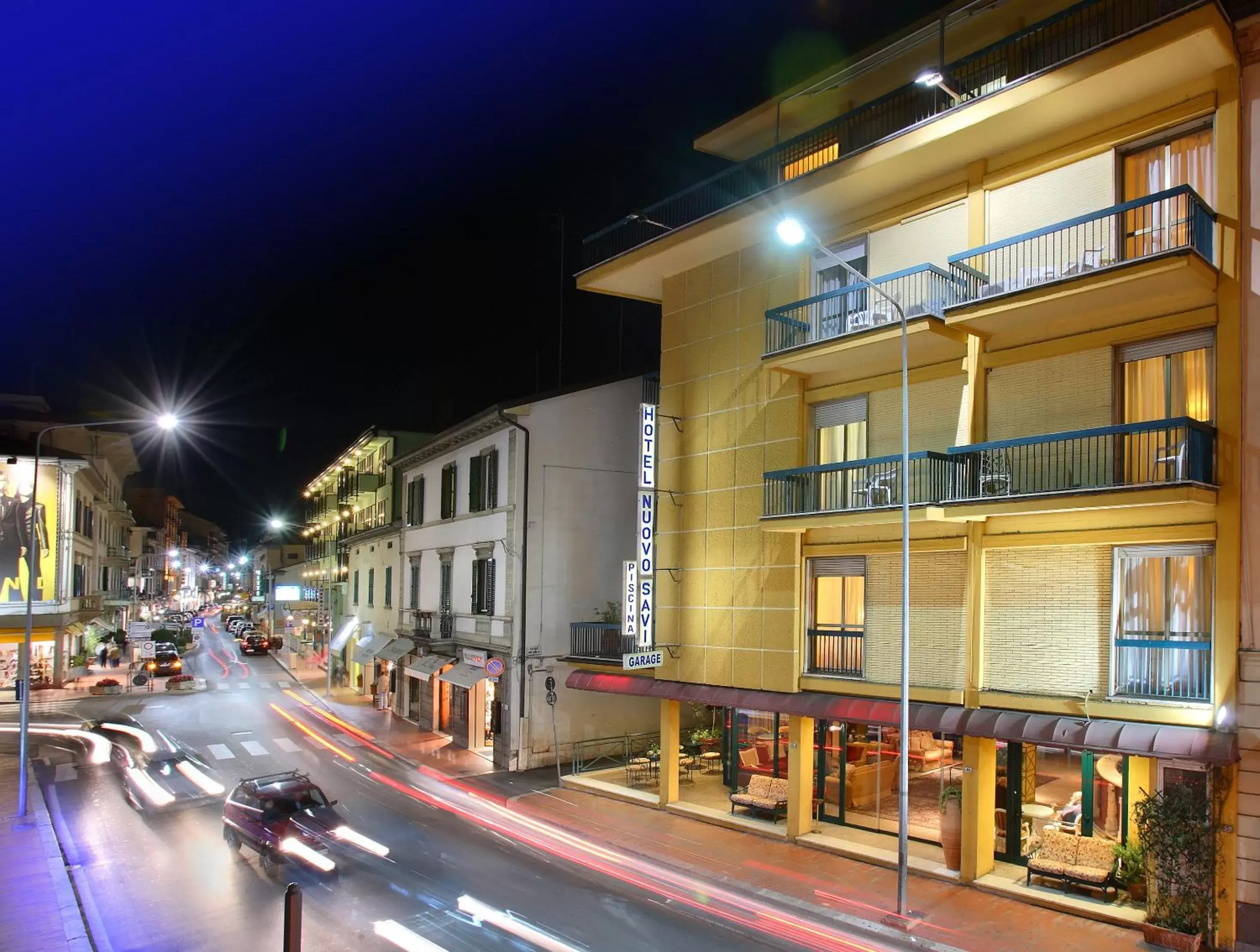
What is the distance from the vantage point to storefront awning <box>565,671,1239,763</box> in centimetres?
1246

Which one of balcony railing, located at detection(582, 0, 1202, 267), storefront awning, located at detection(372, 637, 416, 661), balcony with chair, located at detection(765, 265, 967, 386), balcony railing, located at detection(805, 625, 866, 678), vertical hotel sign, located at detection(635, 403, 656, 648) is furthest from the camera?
storefront awning, located at detection(372, 637, 416, 661)

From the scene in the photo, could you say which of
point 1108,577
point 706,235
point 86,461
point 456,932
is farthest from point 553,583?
point 86,461

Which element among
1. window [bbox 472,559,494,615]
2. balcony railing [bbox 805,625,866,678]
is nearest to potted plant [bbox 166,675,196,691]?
window [bbox 472,559,494,615]

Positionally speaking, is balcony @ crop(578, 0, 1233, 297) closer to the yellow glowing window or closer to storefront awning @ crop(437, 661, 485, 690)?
the yellow glowing window

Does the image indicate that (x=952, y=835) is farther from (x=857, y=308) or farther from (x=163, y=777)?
(x=163, y=777)

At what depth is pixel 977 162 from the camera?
16312 mm

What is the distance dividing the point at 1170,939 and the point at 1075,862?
85.7 inches

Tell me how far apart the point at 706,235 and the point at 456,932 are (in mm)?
15259

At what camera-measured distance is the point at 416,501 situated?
38.2 metres

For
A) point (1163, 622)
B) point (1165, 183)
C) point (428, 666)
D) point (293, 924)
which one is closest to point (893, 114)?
point (1165, 183)

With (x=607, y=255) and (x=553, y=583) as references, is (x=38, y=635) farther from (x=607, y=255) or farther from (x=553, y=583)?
(x=607, y=255)

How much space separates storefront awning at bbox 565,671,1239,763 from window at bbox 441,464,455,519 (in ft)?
46.5

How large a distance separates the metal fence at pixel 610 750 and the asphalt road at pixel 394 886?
4.52m

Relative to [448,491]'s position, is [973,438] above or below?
above
